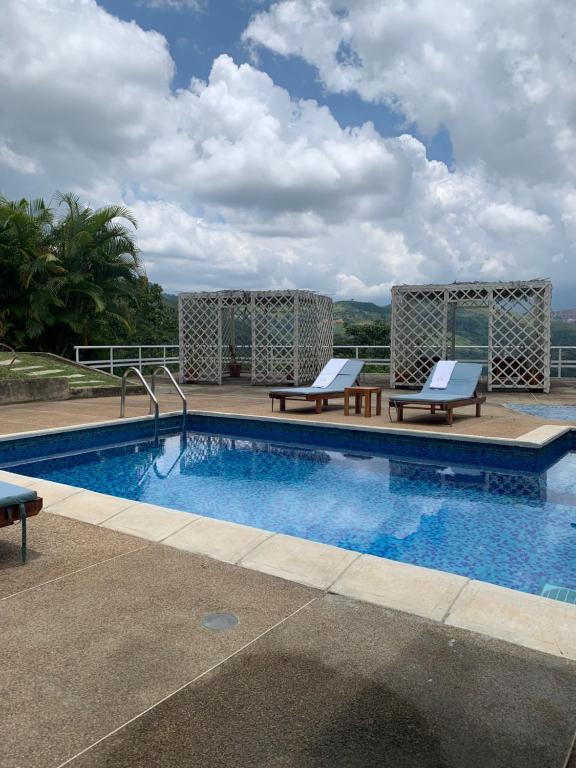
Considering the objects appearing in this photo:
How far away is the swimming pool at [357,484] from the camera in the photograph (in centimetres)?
378

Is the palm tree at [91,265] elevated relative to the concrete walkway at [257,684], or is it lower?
elevated

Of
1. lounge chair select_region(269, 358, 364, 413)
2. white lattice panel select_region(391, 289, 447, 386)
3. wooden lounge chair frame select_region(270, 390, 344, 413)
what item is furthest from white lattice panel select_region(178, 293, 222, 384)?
wooden lounge chair frame select_region(270, 390, 344, 413)

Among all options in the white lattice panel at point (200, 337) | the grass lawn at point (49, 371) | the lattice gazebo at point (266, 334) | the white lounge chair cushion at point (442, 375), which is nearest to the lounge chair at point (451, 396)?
the white lounge chair cushion at point (442, 375)

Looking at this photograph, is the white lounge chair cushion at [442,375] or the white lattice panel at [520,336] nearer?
the white lounge chair cushion at [442,375]

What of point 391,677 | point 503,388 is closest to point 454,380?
point 503,388

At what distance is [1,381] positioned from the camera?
28.7 feet

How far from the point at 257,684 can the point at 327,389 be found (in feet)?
22.0

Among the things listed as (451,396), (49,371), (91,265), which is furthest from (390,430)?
(91,265)

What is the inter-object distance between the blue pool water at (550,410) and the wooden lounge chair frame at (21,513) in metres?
6.68

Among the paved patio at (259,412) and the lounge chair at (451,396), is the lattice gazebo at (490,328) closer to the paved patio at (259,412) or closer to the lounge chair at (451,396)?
the paved patio at (259,412)

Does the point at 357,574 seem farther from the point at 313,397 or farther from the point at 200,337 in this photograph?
the point at 200,337

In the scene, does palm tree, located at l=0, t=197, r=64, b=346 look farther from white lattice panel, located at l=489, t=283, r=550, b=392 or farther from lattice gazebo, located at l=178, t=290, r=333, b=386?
white lattice panel, located at l=489, t=283, r=550, b=392

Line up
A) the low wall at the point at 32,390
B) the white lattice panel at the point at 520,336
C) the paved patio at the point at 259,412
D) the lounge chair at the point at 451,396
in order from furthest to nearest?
1. the white lattice panel at the point at 520,336
2. the low wall at the point at 32,390
3. the lounge chair at the point at 451,396
4. the paved patio at the point at 259,412

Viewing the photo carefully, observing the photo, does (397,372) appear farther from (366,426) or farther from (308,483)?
(308,483)
